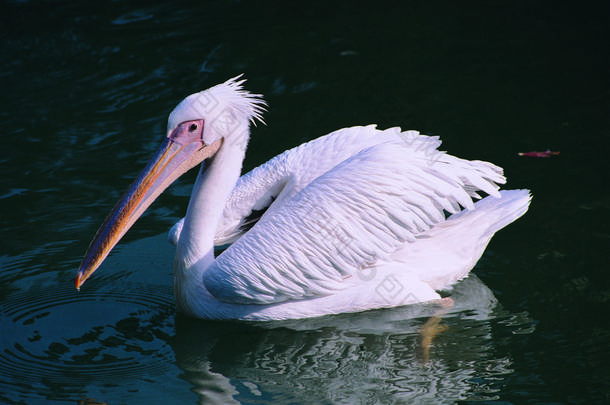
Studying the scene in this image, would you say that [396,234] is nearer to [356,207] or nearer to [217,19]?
[356,207]

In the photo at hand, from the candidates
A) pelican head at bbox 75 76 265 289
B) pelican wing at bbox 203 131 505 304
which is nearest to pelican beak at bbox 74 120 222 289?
pelican head at bbox 75 76 265 289

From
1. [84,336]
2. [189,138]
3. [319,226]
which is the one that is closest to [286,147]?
[189,138]

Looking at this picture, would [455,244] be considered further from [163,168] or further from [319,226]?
[163,168]

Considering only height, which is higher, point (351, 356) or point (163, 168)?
point (163, 168)

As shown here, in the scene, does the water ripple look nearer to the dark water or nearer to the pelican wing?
the dark water

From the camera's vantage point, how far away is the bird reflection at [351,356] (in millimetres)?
3914

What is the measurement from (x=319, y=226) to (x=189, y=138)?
0.84m

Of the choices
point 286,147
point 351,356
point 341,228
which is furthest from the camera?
point 286,147

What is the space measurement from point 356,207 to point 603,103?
3.30 m

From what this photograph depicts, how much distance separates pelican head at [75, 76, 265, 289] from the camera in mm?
4414

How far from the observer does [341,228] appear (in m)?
4.39

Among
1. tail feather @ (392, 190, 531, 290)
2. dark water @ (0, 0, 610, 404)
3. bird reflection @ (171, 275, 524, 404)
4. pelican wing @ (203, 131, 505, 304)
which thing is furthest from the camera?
tail feather @ (392, 190, 531, 290)

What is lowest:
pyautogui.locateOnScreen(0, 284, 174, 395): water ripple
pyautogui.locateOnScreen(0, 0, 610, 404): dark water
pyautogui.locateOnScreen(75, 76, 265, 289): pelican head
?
pyautogui.locateOnScreen(0, 284, 174, 395): water ripple

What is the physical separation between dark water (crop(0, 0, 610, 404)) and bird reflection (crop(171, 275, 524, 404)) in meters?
0.01
